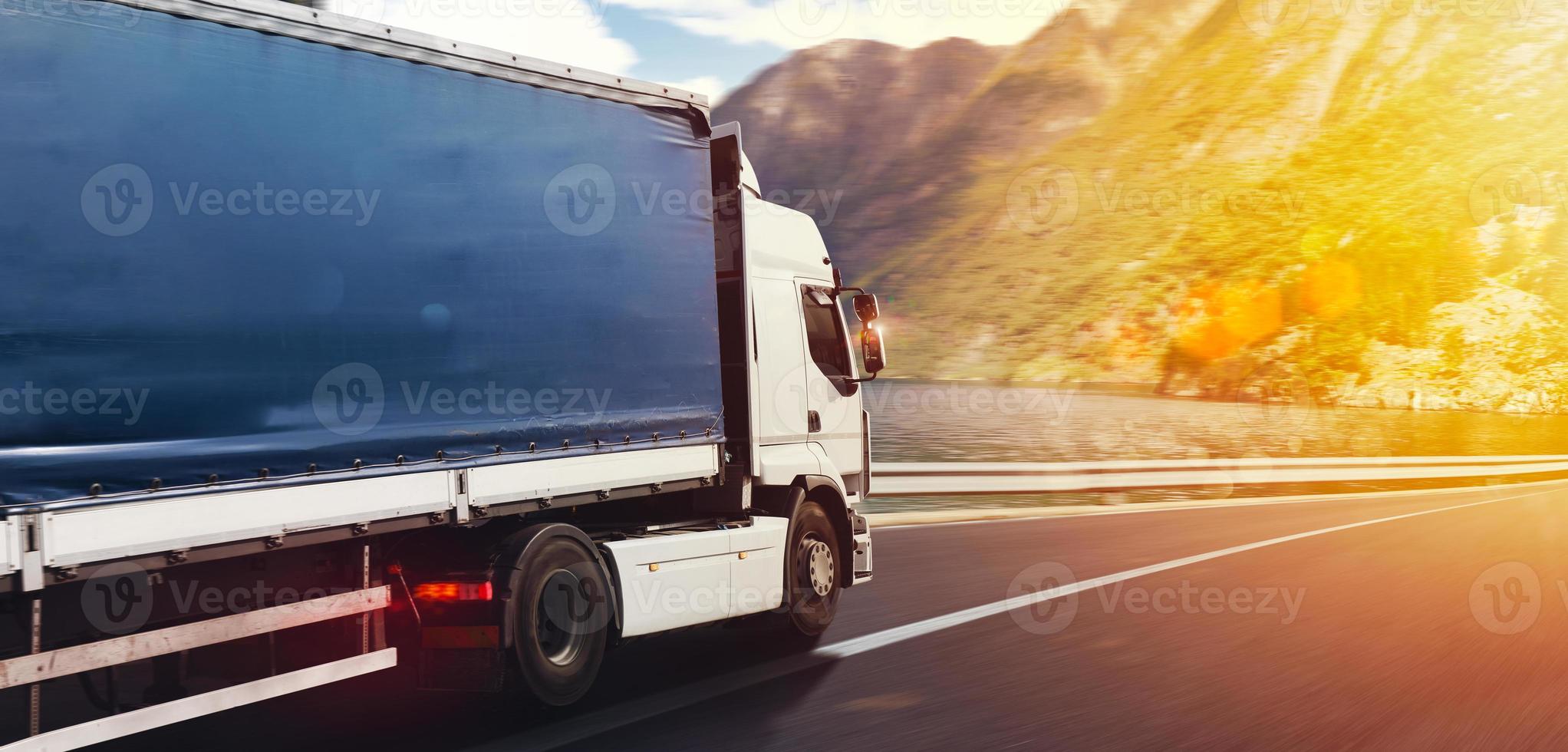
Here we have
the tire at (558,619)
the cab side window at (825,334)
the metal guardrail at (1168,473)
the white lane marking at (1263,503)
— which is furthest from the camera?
the metal guardrail at (1168,473)

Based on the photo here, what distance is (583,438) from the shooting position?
704cm

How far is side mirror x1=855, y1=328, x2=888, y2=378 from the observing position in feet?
31.1

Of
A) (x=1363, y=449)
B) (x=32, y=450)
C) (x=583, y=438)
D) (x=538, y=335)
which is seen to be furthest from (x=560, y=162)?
(x=1363, y=449)

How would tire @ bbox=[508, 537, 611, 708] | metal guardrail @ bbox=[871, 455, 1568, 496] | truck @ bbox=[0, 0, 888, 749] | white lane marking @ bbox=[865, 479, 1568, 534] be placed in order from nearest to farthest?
truck @ bbox=[0, 0, 888, 749] → tire @ bbox=[508, 537, 611, 708] → white lane marking @ bbox=[865, 479, 1568, 534] → metal guardrail @ bbox=[871, 455, 1568, 496]

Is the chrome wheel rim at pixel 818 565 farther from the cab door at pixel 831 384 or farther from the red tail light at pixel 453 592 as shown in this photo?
the red tail light at pixel 453 592

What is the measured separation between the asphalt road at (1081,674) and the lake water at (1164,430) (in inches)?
→ 579

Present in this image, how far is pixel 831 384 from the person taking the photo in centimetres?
952

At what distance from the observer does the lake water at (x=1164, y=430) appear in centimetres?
3597

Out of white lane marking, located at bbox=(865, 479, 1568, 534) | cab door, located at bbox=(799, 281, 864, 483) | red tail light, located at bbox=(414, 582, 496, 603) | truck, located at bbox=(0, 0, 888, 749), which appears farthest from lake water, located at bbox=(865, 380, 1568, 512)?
red tail light, located at bbox=(414, 582, 496, 603)

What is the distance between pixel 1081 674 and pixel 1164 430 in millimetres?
39840

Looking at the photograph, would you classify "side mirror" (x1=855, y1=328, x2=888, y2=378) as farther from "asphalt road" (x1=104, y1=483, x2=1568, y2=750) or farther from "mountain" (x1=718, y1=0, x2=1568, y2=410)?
"mountain" (x1=718, y1=0, x2=1568, y2=410)

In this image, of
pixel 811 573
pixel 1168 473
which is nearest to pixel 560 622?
pixel 811 573

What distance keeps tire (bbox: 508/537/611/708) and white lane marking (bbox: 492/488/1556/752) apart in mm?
212

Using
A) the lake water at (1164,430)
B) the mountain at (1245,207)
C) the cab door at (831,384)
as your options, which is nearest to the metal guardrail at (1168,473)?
the lake water at (1164,430)
